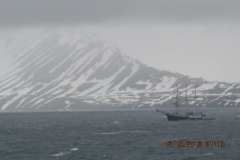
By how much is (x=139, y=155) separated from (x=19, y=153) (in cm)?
2446

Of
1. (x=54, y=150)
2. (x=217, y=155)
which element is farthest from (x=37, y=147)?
(x=217, y=155)

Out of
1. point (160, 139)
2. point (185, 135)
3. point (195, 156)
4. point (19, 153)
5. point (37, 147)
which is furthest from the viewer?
point (185, 135)

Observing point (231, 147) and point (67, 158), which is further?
point (231, 147)

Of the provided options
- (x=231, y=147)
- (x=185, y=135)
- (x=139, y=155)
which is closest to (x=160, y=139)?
(x=185, y=135)

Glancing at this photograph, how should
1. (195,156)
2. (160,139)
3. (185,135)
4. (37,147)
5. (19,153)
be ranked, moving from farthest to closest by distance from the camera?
(185,135)
(160,139)
(37,147)
(19,153)
(195,156)

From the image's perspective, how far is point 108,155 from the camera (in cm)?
11662

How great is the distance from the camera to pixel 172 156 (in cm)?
11331

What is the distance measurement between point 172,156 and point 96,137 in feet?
165

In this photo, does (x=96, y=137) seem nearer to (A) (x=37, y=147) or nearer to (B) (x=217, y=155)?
(A) (x=37, y=147)

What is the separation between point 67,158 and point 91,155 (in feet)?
18.9

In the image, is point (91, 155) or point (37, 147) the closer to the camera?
point (91, 155)

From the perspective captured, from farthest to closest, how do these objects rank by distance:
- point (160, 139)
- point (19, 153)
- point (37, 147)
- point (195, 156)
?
point (160, 139) < point (37, 147) < point (19, 153) < point (195, 156)

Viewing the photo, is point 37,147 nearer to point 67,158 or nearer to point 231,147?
point 67,158

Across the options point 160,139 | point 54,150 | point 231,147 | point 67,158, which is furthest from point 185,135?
point 67,158
